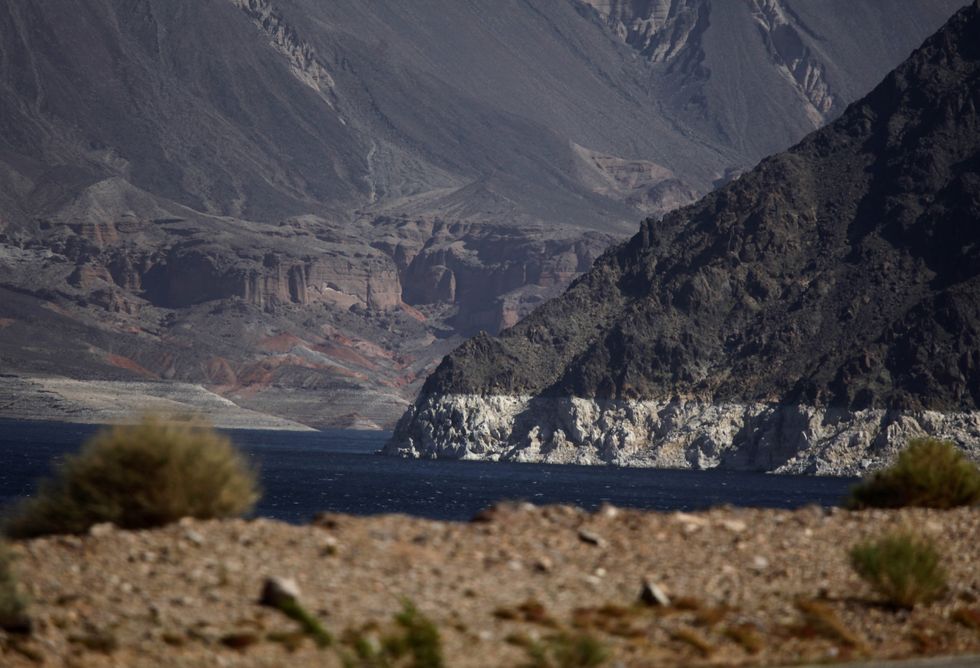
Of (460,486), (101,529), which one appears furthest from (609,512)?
(460,486)

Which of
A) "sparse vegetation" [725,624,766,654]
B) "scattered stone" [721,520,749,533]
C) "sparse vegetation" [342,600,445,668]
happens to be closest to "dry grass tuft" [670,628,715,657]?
"sparse vegetation" [725,624,766,654]

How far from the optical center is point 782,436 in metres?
156

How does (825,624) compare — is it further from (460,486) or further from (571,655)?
(460,486)

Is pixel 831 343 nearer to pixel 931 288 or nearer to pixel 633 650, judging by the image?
pixel 931 288

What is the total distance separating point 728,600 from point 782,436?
135111mm

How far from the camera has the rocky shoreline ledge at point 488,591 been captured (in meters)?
19.7

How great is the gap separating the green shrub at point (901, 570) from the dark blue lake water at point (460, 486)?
47.8m

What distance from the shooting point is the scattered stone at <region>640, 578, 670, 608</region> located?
22.5 metres

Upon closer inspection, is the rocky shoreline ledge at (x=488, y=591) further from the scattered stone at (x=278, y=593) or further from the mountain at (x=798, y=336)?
the mountain at (x=798, y=336)

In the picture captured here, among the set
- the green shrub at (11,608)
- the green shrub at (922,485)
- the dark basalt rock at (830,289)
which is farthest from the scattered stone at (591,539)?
the dark basalt rock at (830,289)

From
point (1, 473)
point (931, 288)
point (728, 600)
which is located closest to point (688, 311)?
point (931, 288)

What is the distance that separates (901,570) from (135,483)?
9.78m

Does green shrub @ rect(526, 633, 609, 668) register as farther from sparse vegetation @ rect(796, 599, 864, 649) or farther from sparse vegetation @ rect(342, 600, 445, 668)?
sparse vegetation @ rect(796, 599, 864, 649)

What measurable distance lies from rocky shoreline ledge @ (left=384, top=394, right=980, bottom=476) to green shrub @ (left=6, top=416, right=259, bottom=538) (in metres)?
120
